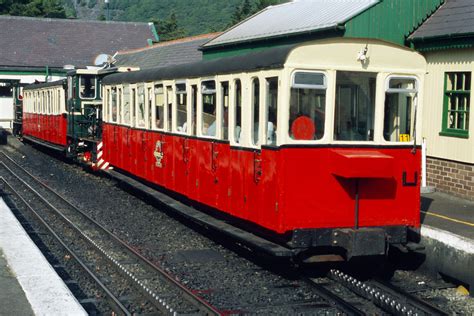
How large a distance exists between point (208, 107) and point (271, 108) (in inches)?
90.4

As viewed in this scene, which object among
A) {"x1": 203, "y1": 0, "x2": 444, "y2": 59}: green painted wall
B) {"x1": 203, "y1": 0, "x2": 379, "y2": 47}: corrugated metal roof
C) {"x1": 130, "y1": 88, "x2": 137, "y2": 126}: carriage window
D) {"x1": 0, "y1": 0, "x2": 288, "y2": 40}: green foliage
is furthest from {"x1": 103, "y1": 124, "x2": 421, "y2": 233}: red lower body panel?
{"x1": 0, "y1": 0, "x2": 288, "y2": 40}: green foliage

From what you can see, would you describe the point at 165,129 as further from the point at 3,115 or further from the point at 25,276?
the point at 3,115

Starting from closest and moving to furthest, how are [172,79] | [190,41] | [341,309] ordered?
[341,309] < [172,79] < [190,41]

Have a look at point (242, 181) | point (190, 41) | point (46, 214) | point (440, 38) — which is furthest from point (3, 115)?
point (242, 181)

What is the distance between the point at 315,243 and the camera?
28.6ft

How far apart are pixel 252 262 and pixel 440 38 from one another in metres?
7.32

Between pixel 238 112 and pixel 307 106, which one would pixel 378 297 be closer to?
pixel 307 106

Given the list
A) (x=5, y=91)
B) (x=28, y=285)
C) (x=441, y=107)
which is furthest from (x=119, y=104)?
(x=5, y=91)

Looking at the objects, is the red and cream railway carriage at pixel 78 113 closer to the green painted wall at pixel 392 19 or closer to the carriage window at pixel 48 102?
the carriage window at pixel 48 102

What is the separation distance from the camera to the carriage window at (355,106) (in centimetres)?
876

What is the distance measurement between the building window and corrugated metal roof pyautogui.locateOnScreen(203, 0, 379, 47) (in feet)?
9.97

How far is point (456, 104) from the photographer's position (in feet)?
48.5

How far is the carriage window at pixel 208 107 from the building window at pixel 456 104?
5.86m

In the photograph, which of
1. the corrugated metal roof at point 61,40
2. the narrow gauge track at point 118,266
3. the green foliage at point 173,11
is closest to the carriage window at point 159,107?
the narrow gauge track at point 118,266
